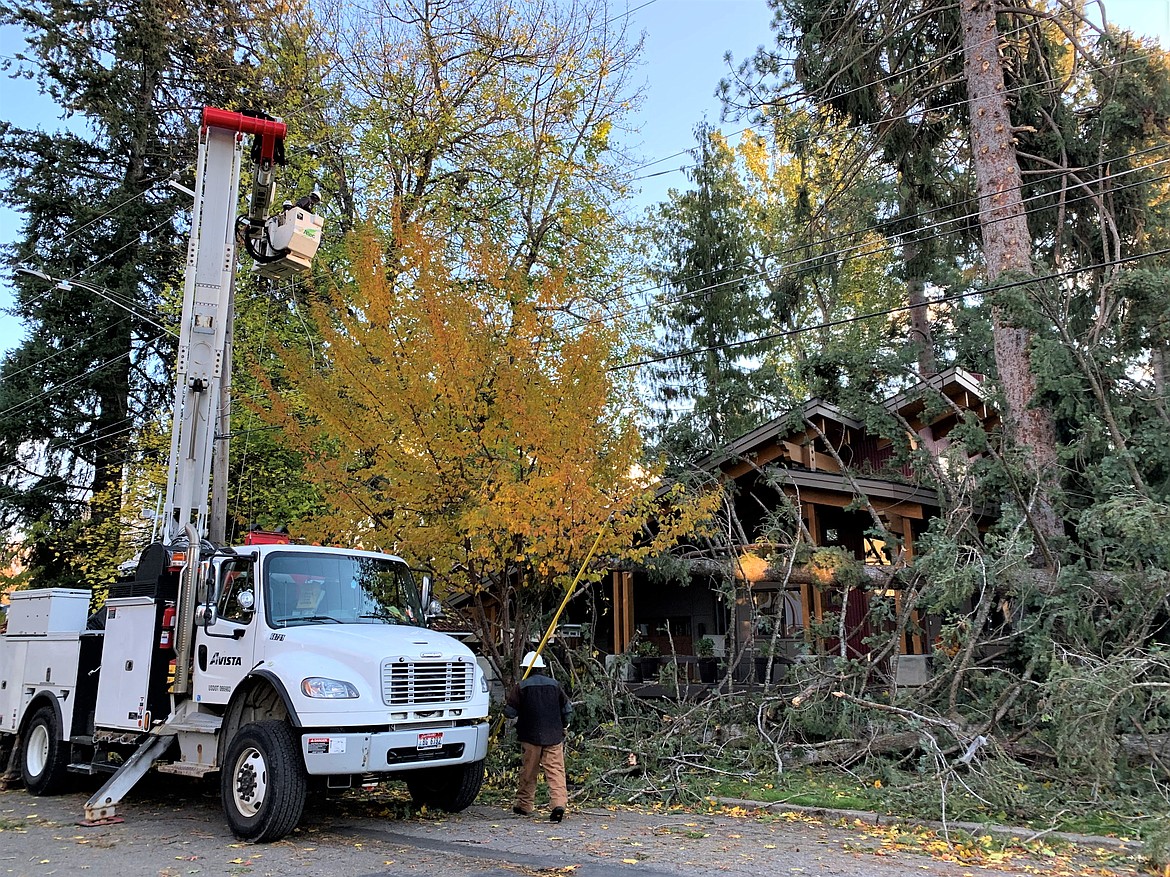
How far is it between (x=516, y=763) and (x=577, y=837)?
326 centimetres

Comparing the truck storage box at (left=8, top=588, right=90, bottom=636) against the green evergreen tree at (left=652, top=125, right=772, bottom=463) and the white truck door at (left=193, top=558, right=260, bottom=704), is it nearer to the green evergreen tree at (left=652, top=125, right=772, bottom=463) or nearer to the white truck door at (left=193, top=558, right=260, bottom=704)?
the white truck door at (left=193, top=558, right=260, bottom=704)

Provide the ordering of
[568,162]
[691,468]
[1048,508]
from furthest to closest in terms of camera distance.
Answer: [568,162]
[691,468]
[1048,508]

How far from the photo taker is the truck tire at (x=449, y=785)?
8.82m

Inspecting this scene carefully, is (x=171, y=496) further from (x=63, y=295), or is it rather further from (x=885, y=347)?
(x=63, y=295)

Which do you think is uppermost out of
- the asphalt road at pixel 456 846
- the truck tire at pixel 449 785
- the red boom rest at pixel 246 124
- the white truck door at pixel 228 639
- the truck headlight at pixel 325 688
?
the red boom rest at pixel 246 124

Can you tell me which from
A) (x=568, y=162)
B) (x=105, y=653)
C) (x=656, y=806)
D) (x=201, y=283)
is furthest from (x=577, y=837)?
(x=568, y=162)

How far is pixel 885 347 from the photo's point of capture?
1866 centimetres

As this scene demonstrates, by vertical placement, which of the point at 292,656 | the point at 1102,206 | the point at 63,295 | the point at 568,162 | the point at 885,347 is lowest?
the point at 292,656

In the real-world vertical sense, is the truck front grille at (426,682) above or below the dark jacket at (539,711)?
above

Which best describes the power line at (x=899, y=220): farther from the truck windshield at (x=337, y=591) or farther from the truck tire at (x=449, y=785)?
the truck tire at (x=449, y=785)

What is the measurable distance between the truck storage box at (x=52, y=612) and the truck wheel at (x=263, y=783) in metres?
4.13

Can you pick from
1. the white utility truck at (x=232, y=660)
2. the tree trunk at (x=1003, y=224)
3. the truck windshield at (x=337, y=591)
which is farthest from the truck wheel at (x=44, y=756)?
the tree trunk at (x=1003, y=224)

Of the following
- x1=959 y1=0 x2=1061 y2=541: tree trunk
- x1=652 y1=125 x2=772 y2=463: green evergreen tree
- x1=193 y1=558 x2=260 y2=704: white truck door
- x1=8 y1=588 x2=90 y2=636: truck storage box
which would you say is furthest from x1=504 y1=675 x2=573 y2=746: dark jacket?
x1=652 y1=125 x2=772 y2=463: green evergreen tree

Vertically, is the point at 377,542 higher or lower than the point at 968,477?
lower
